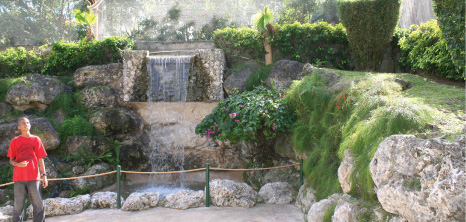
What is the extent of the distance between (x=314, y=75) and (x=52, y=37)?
23086mm

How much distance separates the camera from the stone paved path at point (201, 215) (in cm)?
645

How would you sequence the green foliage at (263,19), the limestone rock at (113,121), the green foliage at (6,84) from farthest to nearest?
the green foliage at (263,19) < the green foliage at (6,84) < the limestone rock at (113,121)

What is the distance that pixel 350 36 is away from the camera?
10.3m

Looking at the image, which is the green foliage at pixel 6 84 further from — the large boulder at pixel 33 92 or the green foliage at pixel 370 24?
the green foliage at pixel 370 24

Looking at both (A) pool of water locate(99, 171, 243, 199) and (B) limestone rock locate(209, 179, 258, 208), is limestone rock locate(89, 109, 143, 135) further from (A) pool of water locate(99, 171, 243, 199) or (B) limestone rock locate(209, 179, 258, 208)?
(B) limestone rock locate(209, 179, 258, 208)

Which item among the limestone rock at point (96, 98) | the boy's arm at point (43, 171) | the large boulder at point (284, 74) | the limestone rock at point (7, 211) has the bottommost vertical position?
the limestone rock at point (7, 211)

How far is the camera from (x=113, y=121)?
1032cm

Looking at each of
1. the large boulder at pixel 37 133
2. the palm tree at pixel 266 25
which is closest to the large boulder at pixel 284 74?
the palm tree at pixel 266 25

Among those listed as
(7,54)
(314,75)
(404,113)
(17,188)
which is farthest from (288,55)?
(7,54)

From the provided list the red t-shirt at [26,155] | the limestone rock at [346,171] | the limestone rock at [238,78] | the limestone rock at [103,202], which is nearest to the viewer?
the limestone rock at [346,171]

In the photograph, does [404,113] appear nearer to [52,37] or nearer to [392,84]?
[392,84]

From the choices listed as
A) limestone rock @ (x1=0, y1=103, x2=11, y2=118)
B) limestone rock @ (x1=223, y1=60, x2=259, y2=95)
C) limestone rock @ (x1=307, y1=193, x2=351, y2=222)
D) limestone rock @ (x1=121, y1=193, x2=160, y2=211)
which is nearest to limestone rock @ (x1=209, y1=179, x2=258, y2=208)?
limestone rock @ (x1=121, y1=193, x2=160, y2=211)

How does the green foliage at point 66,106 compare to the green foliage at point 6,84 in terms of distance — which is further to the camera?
the green foliage at point 66,106

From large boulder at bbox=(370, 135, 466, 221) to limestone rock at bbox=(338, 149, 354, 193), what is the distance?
75 cm
